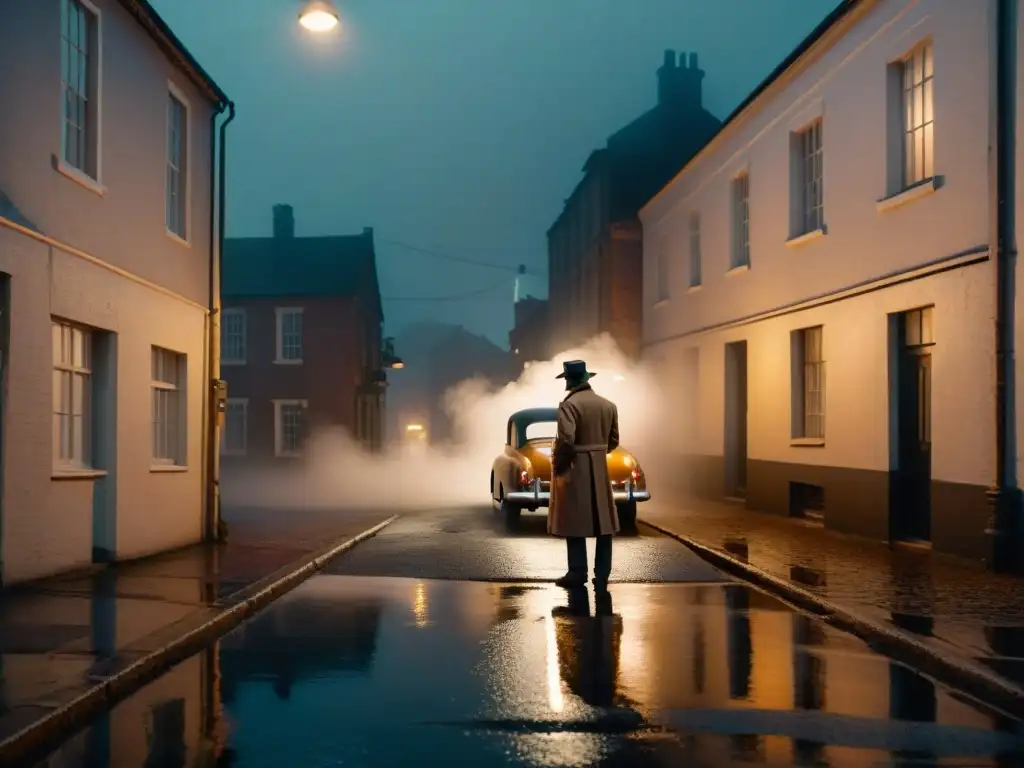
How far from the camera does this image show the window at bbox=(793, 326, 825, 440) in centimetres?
1677

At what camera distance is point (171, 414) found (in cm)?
1405

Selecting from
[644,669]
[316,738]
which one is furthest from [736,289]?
[316,738]

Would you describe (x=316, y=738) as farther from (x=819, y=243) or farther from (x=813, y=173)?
(x=813, y=173)

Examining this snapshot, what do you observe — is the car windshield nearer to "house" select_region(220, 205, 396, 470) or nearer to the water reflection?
the water reflection

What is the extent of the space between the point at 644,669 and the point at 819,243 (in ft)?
35.3

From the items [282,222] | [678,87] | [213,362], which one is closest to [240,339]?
[282,222]

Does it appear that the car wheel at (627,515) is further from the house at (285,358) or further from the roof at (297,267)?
the roof at (297,267)

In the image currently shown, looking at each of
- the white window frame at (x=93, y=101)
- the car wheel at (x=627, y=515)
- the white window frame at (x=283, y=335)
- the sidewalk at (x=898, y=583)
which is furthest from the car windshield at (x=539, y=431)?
the white window frame at (x=283, y=335)

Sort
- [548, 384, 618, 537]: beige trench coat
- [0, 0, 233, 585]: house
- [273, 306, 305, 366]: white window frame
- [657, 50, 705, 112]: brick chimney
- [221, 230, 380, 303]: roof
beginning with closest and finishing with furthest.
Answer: [0, 0, 233, 585]: house < [548, 384, 618, 537]: beige trench coat < [657, 50, 705, 112]: brick chimney < [273, 306, 305, 366]: white window frame < [221, 230, 380, 303]: roof

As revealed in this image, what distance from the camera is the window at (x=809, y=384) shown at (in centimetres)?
1677

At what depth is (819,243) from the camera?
52.9 feet

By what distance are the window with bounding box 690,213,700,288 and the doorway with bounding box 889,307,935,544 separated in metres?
9.72

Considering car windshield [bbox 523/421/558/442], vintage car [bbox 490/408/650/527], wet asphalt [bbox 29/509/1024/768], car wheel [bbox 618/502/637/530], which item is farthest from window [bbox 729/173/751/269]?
wet asphalt [bbox 29/509/1024/768]

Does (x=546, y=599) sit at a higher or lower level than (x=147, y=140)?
lower
